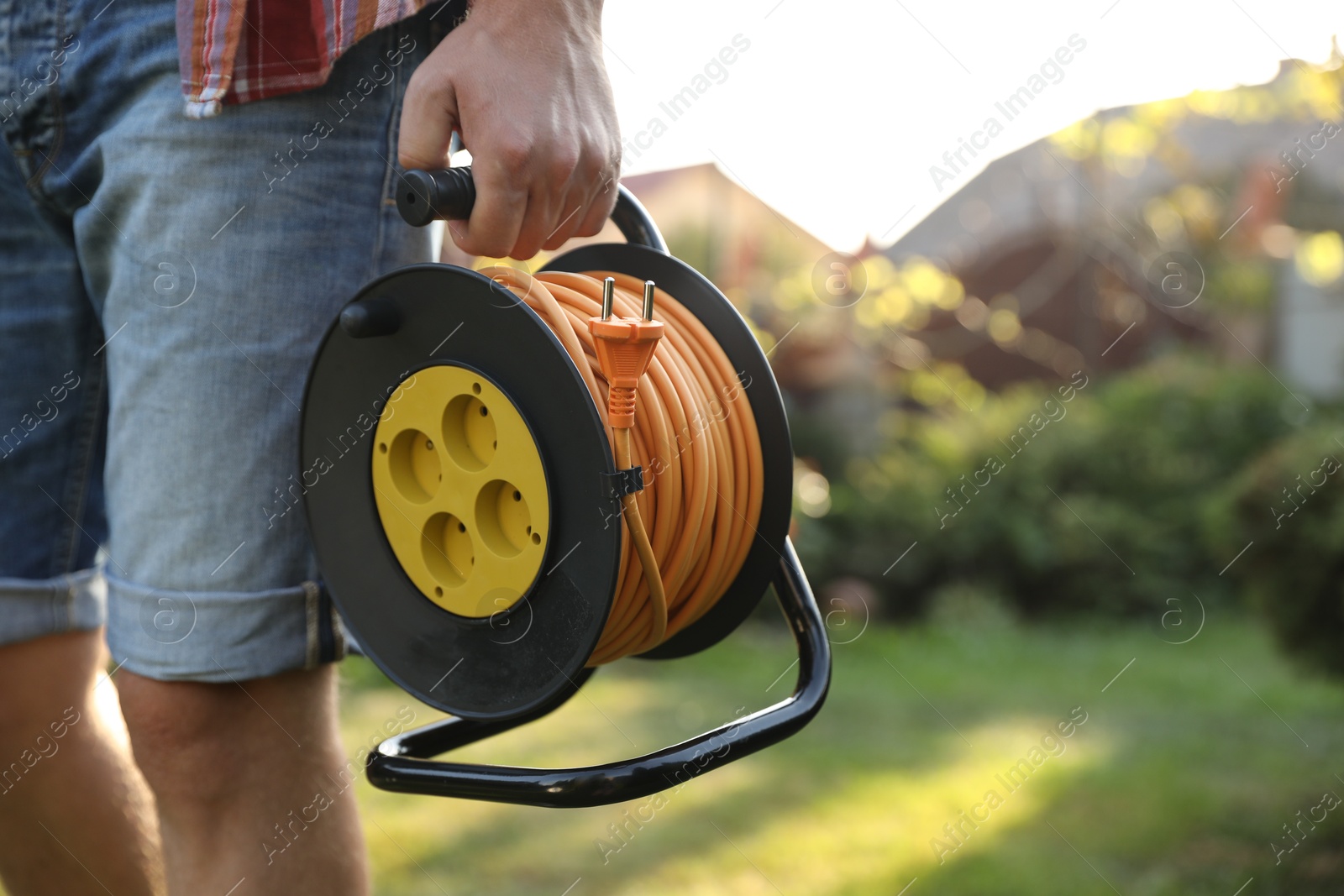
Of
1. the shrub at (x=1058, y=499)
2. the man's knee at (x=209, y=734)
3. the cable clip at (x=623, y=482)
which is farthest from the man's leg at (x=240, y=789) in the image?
the shrub at (x=1058, y=499)

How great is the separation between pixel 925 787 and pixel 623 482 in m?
3.12

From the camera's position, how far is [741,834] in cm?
342

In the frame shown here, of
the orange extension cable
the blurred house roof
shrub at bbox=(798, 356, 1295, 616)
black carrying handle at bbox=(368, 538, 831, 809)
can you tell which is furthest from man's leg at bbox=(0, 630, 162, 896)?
the blurred house roof

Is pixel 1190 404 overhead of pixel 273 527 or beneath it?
beneath

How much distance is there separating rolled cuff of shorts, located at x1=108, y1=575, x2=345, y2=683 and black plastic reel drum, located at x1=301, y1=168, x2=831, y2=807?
2.7 inches

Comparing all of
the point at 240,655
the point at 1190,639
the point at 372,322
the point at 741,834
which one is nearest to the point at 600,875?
the point at 741,834

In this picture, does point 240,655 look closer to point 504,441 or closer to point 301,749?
point 301,749

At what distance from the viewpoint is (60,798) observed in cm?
154

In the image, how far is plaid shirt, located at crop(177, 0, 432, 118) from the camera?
121 cm

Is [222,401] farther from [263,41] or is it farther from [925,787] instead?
[925,787]

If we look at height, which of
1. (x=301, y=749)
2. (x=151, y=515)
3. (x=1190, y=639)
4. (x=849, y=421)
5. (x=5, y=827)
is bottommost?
(x=849, y=421)

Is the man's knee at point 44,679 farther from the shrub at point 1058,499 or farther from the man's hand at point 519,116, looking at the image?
the shrub at point 1058,499

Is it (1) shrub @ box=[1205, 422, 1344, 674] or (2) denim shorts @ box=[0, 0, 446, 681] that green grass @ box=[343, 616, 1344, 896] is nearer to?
(1) shrub @ box=[1205, 422, 1344, 674]

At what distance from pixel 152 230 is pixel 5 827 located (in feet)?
2.91
